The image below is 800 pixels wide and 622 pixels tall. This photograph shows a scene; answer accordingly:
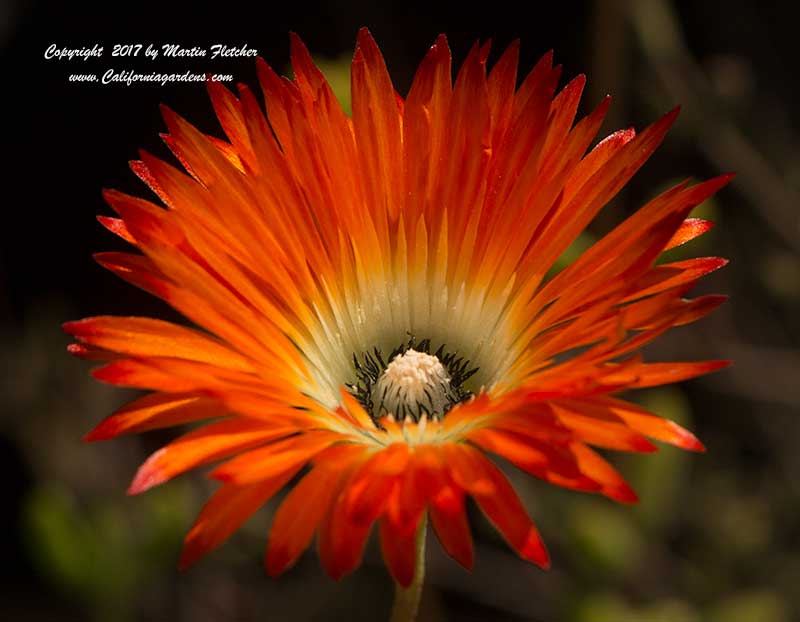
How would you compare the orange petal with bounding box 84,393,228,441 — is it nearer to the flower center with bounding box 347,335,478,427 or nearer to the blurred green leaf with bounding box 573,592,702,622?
the flower center with bounding box 347,335,478,427

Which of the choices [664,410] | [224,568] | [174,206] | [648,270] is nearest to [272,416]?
[174,206]

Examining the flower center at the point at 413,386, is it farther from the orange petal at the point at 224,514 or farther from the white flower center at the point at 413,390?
the orange petal at the point at 224,514

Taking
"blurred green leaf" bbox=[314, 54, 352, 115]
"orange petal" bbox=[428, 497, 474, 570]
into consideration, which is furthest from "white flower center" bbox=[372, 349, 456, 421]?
"orange petal" bbox=[428, 497, 474, 570]

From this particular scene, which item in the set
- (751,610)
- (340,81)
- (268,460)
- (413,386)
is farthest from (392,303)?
(751,610)

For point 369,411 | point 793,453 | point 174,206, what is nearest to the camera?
point 174,206

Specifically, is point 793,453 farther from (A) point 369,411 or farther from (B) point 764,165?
(A) point 369,411

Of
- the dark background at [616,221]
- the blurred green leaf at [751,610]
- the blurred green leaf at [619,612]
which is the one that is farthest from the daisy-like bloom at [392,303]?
the blurred green leaf at [751,610]
